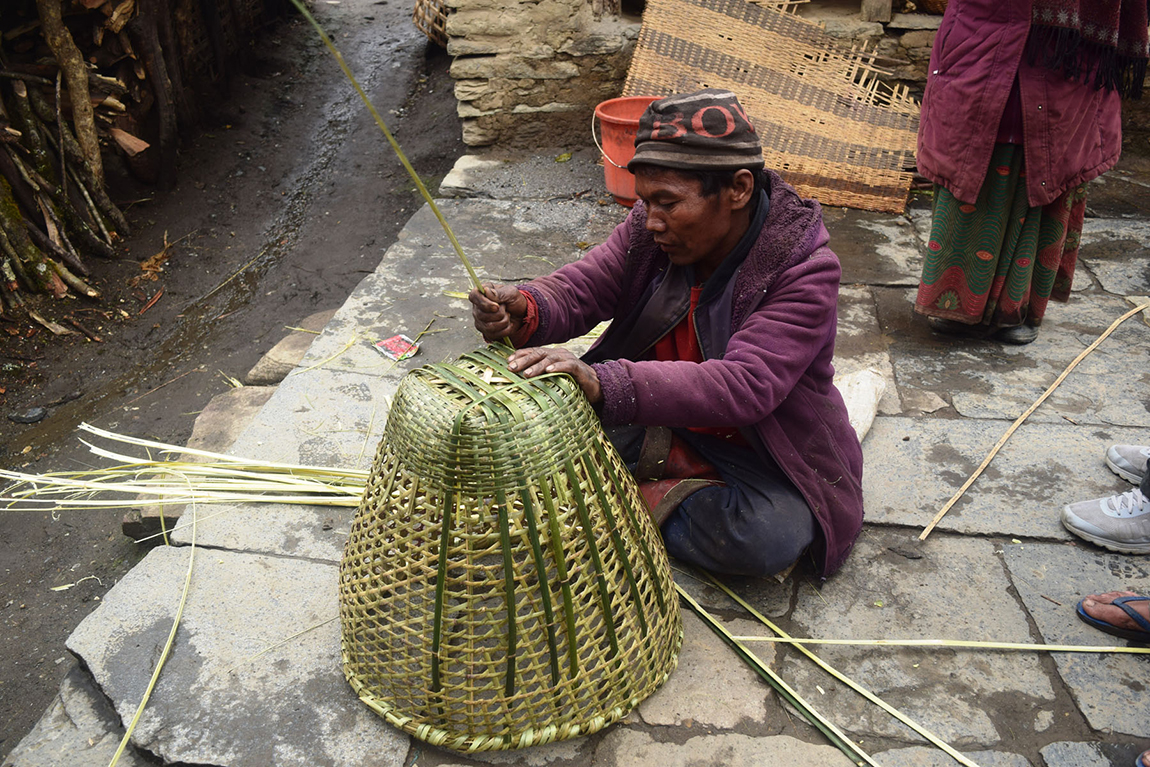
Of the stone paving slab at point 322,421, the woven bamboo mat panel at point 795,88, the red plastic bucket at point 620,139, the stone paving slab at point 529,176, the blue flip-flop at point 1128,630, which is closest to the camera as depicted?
the blue flip-flop at point 1128,630

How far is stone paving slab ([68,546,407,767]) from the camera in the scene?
183 centimetres

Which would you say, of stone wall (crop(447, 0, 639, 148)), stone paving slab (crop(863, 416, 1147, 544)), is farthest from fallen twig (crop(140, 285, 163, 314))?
stone paving slab (crop(863, 416, 1147, 544))

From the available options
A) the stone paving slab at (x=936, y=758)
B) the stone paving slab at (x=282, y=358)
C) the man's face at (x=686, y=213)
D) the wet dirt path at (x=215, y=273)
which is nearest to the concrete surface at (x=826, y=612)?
the stone paving slab at (x=936, y=758)

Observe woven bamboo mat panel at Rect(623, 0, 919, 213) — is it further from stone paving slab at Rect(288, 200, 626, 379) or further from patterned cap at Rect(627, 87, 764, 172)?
patterned cap at Rect(627, 87, 764, 172)

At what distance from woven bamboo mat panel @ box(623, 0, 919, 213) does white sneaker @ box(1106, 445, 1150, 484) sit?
7.73 ft

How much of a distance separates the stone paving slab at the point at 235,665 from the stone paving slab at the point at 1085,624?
1543 mm

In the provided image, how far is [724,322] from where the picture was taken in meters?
2.08

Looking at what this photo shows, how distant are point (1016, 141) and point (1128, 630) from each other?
5.89 ft

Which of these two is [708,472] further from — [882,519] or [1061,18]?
[1061,18]

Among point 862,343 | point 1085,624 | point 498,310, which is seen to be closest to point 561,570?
point 498,310

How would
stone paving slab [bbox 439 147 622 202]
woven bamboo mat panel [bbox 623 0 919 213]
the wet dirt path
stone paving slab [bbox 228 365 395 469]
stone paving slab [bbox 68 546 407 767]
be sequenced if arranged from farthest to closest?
stone paving slab [bbox 439 147 622 202] → woven bamboo mat panel [bbox 623 0 919 213] → the wet dirt path → stone paving slab [bbox 228 365 395 469] → stone paving slab [bbox 68 546 407 767]

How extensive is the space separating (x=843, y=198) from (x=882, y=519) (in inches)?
108

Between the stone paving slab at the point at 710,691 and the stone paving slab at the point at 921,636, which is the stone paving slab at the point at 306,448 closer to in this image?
the stone paving slab at the point at 710,691

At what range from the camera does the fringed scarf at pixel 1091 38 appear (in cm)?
290
